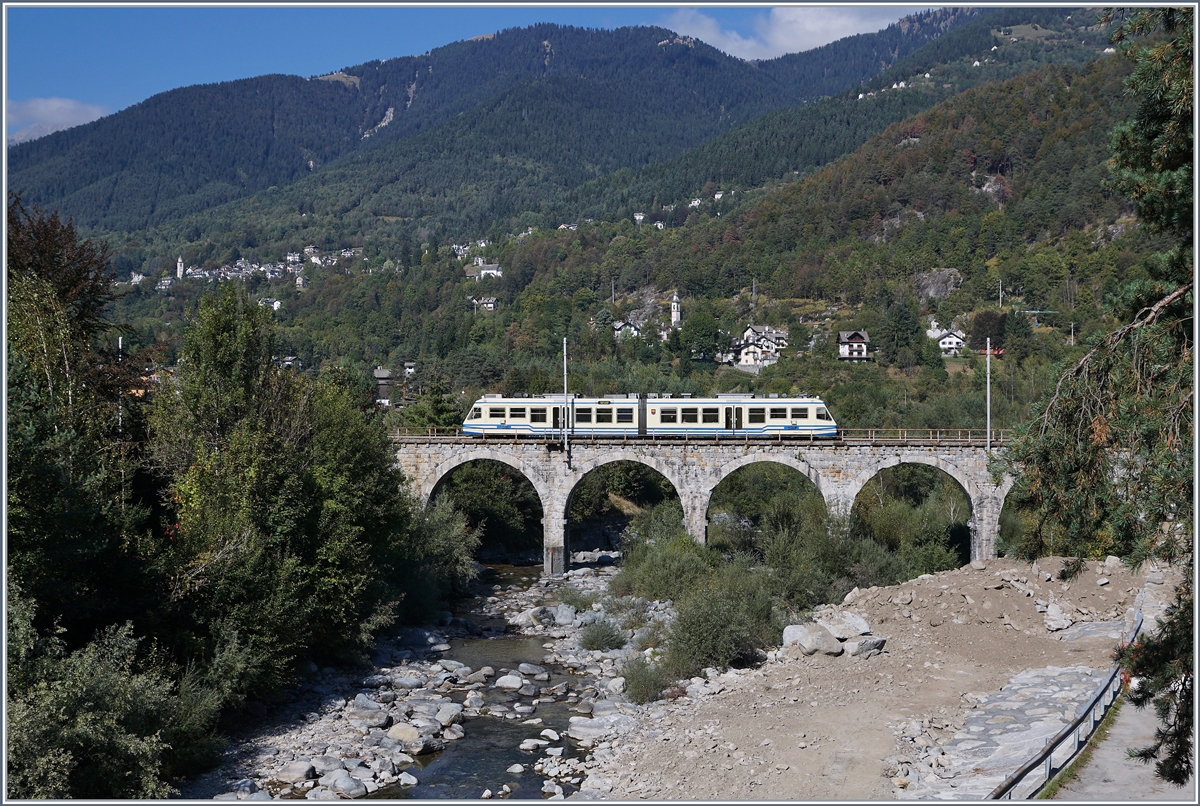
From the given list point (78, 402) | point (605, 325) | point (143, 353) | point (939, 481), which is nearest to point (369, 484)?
point (143, 353)

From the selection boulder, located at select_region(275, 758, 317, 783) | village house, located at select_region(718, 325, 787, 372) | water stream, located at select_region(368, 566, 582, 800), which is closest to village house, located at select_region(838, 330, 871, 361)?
village house, located at select_region(718, 325, 787, 372)

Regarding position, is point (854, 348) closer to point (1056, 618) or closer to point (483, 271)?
point (1056, 618)

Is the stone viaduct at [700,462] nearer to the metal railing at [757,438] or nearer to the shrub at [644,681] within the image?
the metal railing at [757,438]

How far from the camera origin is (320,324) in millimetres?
120312

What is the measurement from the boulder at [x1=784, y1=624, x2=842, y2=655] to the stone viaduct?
11007 mm

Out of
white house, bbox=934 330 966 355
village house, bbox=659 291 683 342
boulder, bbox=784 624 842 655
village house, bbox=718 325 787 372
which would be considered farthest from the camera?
village house, bbox=659 291 683 342

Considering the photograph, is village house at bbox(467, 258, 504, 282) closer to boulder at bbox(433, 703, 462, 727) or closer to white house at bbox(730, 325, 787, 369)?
white house at bbox(730, 325, 787, 369)

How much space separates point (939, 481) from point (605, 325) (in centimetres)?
5555

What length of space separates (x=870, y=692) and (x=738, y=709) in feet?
8.13

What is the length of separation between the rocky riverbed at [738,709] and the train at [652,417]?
10236 millimetres

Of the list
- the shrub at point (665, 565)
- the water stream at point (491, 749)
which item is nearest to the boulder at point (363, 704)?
the water stream at point (491, 749)

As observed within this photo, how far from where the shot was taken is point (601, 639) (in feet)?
84.8

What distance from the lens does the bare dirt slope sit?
51.0ft

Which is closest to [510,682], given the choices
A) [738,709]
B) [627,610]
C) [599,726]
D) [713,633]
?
[599,726]
